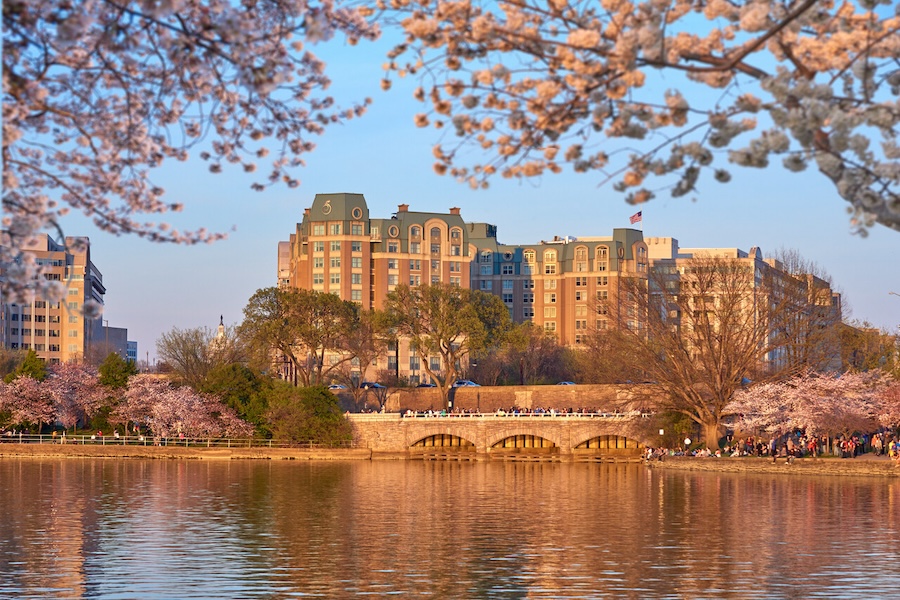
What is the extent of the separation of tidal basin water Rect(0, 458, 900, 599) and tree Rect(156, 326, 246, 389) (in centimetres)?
4209

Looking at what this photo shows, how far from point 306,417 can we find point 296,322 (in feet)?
48.7

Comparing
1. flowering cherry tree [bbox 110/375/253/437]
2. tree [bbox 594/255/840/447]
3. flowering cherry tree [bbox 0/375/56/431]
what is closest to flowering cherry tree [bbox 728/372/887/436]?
tree [bbox 594/255/840/447]

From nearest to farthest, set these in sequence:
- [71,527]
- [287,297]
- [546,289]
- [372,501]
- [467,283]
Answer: [71,527], [372,501], [287,297], [467,283], [546,289]

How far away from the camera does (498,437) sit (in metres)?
92.8

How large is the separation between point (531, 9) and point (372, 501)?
41.0 m

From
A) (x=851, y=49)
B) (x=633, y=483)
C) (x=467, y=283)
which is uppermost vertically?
(x=467, y=283)

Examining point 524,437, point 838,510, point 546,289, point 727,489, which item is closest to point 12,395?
point 524,437

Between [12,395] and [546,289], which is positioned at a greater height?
[546,289]

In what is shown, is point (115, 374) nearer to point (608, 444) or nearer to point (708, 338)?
point (608, 444)

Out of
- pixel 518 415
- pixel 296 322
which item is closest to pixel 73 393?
pixel 296 322

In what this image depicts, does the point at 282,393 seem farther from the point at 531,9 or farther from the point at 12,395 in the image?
the point at 531,9

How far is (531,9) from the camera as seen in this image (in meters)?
12.8

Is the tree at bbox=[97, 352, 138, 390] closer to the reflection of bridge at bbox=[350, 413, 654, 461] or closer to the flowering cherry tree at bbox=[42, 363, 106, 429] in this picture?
the flowering cherry tree at bbox=[42, 363, 106, 429]

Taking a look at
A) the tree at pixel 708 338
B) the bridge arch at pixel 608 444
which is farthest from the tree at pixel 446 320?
the tree at pixel 708 338
